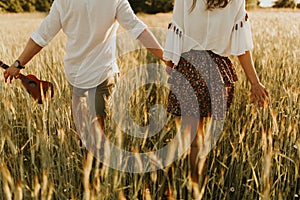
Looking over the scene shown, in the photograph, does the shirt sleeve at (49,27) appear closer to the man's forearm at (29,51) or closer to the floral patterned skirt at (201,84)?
the man's forearm at (29,51)

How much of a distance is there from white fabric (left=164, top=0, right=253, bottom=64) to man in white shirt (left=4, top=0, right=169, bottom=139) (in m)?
0.19

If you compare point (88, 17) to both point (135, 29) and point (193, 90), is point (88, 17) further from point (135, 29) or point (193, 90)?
point (193, 90)

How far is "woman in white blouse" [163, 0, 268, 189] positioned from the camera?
1.44 meters

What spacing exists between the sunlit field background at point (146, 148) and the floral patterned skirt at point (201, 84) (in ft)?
0.45

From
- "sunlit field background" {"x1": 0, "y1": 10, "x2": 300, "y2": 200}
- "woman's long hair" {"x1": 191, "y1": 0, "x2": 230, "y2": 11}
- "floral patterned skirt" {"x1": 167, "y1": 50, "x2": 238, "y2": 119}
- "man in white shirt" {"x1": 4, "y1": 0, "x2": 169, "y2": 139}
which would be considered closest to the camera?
"sunlit field background" {"x1": 0, "y1": 10, "x2": 300, "y2": 200}

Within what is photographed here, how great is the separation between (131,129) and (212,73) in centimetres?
36

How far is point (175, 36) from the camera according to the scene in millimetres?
1479

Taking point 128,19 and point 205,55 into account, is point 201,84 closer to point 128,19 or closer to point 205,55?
point 205,55

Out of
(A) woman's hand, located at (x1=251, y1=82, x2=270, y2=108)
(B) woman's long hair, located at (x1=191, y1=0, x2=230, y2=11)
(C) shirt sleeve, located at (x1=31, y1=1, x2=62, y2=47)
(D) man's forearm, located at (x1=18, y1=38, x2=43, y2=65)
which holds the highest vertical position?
(B) woman's long hair, located at (x1=191, y1=0, x2=230, y2=11)

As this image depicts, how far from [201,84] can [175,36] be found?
201mm

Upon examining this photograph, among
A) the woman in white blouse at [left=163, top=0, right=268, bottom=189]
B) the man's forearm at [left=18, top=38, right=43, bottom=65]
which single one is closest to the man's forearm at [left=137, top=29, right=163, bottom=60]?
the woman in white blouse at [left=163, top=0, right=268, bottom=189]

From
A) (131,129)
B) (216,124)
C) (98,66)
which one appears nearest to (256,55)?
(216,124)

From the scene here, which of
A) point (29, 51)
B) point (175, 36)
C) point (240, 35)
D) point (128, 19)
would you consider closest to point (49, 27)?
point (29, 51)

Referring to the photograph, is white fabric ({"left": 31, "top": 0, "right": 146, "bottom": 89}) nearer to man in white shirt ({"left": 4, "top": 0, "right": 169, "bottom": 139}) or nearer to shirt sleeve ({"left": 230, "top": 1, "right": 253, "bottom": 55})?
man in white shirt ({"left": 4, "top": 0, "right": 169, "bottom": 139})
